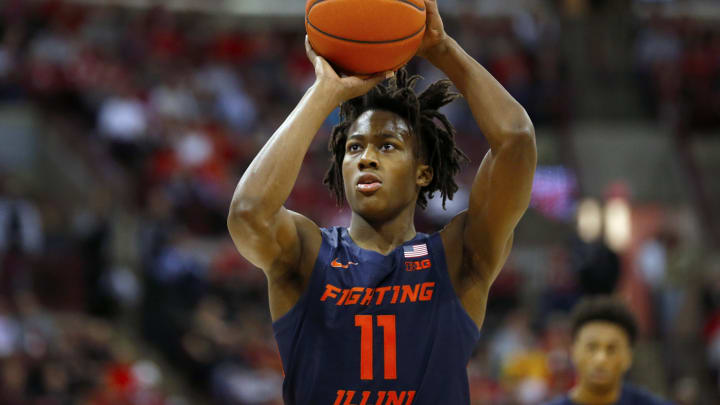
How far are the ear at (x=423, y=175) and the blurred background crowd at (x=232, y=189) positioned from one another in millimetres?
6361

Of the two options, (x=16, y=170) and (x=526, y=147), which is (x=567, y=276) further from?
(x=526, y=147)

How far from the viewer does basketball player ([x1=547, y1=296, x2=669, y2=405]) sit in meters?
5.87

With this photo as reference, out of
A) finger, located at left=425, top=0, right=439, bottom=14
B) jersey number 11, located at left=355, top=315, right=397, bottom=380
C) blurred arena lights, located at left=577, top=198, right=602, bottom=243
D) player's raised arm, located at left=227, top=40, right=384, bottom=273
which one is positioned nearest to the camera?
player's raised arm, located at left=227, top=40, right=384, bottom=273

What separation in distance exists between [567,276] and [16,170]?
25.7 feet

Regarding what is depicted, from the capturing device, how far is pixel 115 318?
40.0 ft

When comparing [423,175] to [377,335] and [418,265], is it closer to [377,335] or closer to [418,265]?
[418,265]

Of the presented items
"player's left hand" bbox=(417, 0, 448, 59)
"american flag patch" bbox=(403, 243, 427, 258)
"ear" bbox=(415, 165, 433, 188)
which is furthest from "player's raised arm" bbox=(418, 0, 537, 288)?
"ear" bbox=(415, 165, 433, 188)

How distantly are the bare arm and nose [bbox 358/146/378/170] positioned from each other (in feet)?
0.79

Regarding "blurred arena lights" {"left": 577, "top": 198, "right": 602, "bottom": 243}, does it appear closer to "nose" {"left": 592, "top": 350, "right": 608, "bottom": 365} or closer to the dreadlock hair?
"nose" {"left": 592, "top": 350, "right": 608, "bottom": 365}

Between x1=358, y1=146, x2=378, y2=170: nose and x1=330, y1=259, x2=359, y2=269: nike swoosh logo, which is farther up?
x1=358, y1=146, x2=378, y2=170: nose

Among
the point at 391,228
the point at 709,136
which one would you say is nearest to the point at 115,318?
the point at 391,228

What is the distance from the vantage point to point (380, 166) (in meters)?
3.86

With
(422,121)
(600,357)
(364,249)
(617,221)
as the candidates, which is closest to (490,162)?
(422,121)

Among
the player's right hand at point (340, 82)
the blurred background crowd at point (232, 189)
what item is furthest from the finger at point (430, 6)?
the blurred background crowd at point (232, 189)
